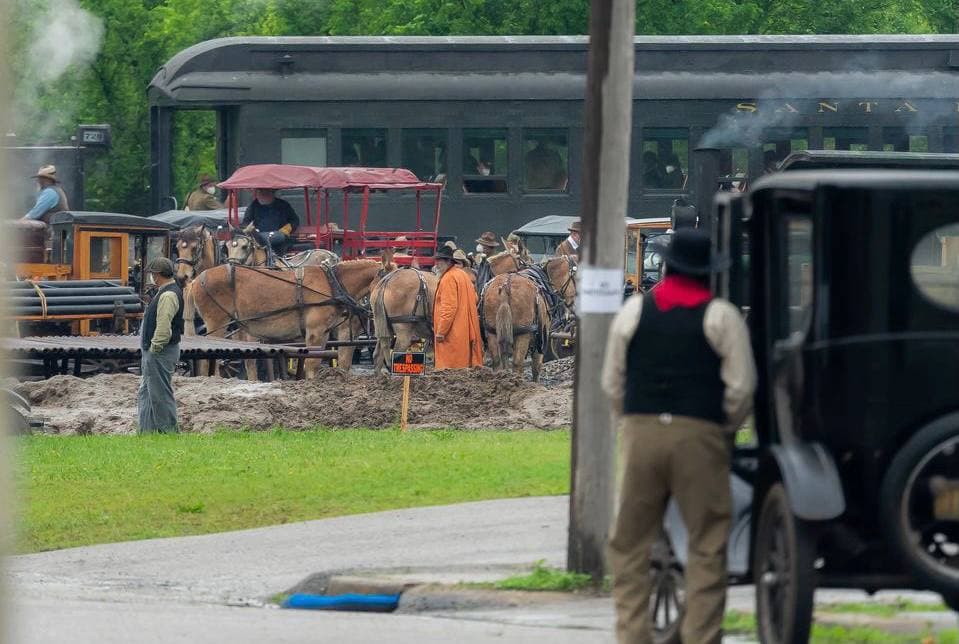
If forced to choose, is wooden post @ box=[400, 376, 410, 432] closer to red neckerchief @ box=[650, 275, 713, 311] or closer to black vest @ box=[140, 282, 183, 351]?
black vest @ box=[140, 282, 183, 351]

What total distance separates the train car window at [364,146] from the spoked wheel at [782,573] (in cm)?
2654

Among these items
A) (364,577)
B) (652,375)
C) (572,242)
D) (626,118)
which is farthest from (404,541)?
(572,242)

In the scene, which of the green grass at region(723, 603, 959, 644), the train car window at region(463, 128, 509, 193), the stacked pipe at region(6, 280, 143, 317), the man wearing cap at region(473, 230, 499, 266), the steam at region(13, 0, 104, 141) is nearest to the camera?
the green grass at region(723, 603, 959, 644)

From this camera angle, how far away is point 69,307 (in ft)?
77.1

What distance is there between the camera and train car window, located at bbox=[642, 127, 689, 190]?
33.6 m

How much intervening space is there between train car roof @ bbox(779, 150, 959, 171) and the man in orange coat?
26.0 ft

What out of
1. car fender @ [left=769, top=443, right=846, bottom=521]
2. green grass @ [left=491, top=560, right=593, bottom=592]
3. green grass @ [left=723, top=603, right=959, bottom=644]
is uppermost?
car fender @ [left=769, top=443, right=846, bottom=521]

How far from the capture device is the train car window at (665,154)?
33.6 meters

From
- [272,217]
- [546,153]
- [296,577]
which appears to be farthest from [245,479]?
[546,153]

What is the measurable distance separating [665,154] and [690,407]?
27.2 meters

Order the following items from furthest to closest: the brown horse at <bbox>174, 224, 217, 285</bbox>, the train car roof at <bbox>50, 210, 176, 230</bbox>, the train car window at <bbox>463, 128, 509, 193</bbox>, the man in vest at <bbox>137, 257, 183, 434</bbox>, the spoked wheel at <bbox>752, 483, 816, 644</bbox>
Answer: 1. the train car window at <bbox>463, 128, 509, 193</bbox>
2. the brown horse at <bbox>174, 224, 217, 285</bbox>
3. the train car roof at <bbox>50, 210, 176, 230</bbox>
4. the man in vest at <bbox>137, 257, 183, 434</bbox>
5. the spoked wheel at <bbox>752, 483, 816, 644</bbox>

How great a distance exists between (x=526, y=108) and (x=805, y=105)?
4981mm

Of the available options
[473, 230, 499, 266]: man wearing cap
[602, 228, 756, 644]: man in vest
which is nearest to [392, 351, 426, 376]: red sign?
[602, 228, 756, 644]: man in vest

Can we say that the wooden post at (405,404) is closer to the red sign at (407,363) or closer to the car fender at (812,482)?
the red sign at (407,363)
